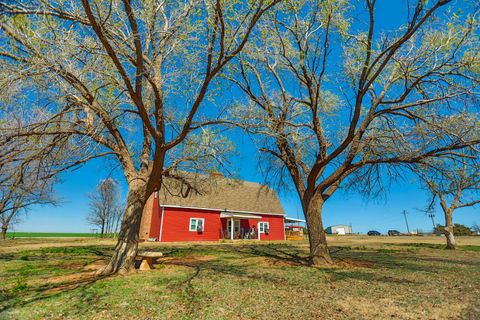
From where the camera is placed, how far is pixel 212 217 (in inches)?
1113

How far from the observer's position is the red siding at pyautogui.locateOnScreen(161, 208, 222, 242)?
25.2 m

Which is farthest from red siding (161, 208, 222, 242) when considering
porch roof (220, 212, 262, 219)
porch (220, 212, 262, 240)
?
porch (220, 212, 262, 240)

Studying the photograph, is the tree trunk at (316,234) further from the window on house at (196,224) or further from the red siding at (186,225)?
the window on house at (196,224)

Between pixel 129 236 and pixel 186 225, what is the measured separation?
18.6 m

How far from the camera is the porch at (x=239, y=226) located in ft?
94.1

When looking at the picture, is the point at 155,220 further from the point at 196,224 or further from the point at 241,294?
the point at 241,294

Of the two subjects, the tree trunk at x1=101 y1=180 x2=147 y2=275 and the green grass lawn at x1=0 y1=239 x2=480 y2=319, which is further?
the tree trunk at x1=101 y1=180 x2=147 y2=275

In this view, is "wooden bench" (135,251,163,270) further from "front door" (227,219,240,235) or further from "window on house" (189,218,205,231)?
"front door" (227,219,240,235)

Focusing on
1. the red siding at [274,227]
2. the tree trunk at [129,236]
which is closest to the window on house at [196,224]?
the red siding at [274,227]

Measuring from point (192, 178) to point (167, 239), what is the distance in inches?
617

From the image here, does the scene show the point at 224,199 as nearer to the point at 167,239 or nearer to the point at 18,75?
the point at 167,239

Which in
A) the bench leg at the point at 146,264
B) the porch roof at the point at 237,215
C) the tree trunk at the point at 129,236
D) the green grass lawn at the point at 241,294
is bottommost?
the green grass lawn at the point at 241,294

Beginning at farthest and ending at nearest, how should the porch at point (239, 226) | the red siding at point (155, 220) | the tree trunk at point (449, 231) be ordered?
the porch at point (239, 226) → the red siding at point (155, 220) → the tree trunk at point (449, 231)

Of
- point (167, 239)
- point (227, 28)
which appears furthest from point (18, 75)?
point (167, 239)
